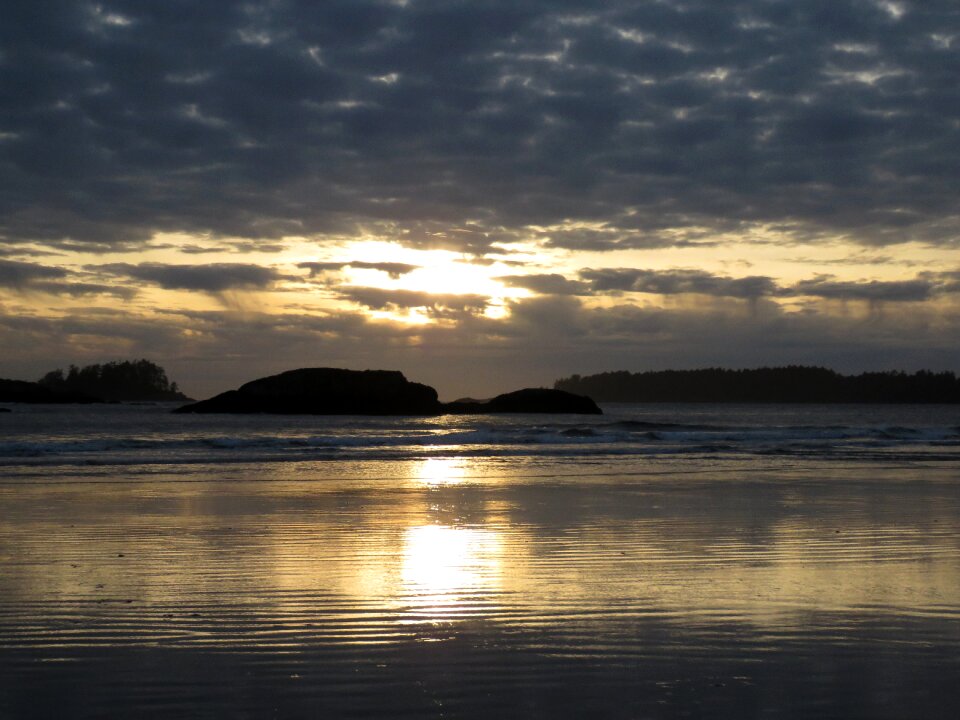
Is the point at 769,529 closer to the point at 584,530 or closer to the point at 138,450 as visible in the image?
the point at 584,530

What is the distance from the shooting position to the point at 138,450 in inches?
1186

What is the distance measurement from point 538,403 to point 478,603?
86.8 metres

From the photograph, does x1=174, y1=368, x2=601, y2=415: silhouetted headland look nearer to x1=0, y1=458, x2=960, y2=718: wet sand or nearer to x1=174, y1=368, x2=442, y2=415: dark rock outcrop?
x1=174, y1=368, x2=442, y2=415: dark rock outcrop

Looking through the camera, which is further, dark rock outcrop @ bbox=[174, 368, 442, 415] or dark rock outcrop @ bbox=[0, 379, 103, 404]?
dark rock outcrop @ bbox=[0, 379, 103, 404]

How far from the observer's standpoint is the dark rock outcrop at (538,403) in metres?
92.4

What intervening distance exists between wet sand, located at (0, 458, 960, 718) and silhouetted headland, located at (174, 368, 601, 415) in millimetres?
68398

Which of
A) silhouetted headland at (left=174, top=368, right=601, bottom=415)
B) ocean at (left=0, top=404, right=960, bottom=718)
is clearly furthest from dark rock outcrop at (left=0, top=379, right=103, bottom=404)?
ocean at (left=0, top=404, right=960, bottom=718)

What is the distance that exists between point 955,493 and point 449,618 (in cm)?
1317

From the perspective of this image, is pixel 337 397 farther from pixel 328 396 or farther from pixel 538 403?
pixel 538 403

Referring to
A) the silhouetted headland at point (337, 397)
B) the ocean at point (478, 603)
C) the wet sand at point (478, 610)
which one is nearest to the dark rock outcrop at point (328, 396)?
the silhouetted headland at point (337, 397)

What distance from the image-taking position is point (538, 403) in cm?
9369

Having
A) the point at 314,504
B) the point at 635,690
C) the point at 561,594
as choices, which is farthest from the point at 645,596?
the point at 314,504

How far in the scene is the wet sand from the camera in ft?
16.0

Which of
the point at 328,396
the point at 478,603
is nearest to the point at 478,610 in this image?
the point at 478,603
